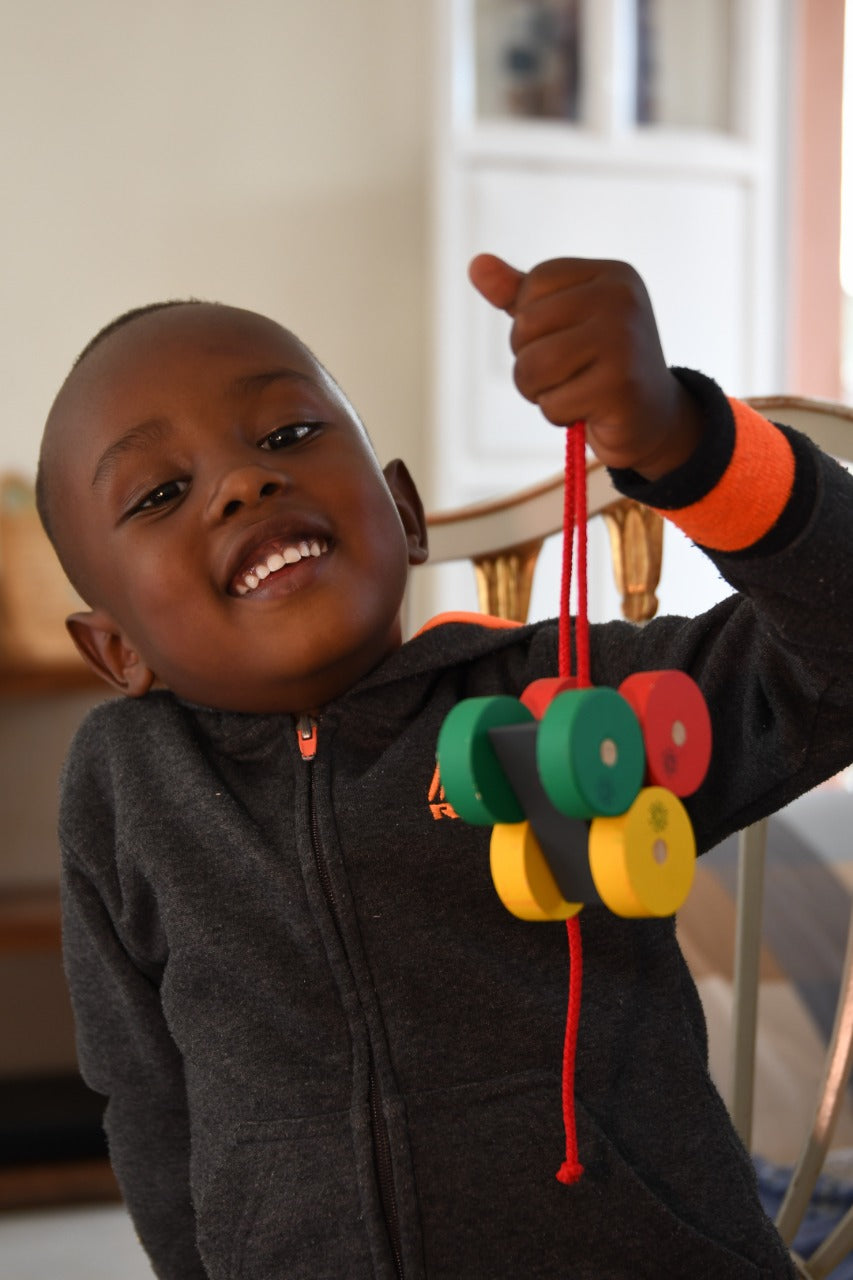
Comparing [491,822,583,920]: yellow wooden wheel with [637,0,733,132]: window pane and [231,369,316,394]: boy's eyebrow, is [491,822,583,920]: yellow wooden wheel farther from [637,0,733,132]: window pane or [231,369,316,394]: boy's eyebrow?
[637,0,733,132]: window pane

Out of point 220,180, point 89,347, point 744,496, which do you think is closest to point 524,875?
point 744,496

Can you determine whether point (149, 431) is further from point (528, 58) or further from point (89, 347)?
point (528, 58)

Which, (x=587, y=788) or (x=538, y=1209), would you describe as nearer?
(x=587, y=788)

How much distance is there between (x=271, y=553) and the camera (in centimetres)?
75

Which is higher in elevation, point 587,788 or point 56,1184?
point 587,788

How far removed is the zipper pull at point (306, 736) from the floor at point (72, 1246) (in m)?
1.24

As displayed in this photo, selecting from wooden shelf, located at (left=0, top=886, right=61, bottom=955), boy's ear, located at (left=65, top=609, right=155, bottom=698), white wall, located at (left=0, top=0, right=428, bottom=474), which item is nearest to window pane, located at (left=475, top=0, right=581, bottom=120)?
white wall, located at (left=0, top=0, right=428, bottom=474)

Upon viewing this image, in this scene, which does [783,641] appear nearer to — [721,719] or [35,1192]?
[721,719]

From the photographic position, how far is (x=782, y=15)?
279 centimetres

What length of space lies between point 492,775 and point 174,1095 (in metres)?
0.50

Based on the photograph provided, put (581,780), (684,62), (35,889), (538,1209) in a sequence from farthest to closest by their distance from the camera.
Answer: (684,62), (35,889), (538,1209), (581,780)

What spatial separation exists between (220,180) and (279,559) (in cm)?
208

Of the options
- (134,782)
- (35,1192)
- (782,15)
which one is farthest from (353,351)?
(134,782)

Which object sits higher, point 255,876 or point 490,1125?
point 255,876
